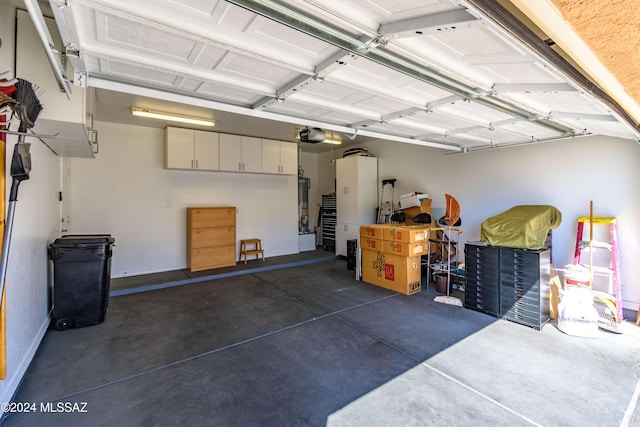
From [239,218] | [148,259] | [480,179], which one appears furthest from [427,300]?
[148,259]

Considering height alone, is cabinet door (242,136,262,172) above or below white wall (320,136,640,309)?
above

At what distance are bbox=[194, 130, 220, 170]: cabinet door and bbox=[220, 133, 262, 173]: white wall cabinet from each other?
0.40 feet

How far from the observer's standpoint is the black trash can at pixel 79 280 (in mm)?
3062

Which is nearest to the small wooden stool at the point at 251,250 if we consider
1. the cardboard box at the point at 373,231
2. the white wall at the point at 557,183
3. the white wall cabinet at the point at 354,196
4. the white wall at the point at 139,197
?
the white wall at the point at 139,197

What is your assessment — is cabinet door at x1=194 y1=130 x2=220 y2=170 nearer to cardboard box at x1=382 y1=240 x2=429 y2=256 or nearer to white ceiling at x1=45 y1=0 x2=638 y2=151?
white ceiling at x1=45 y1=0 x2=638 y2=151

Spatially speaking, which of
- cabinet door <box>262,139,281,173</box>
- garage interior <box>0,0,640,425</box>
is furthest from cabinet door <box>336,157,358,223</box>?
garage interior <box>0,0,640,425</box>

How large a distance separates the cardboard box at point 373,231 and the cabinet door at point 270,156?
9.12ft

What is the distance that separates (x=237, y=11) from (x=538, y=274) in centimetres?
A: 371

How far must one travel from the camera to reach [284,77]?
2.02 meters

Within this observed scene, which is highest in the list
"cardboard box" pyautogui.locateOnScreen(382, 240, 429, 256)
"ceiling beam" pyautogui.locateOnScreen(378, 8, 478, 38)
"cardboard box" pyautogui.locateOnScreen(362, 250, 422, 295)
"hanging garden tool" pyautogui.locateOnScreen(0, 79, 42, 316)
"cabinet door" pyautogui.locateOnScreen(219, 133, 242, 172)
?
"cabinet door" pyautogui.locateOnScreen(219, 133, 242, 172)

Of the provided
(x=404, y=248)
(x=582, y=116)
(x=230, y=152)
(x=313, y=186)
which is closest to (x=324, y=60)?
(x=582, y=116)

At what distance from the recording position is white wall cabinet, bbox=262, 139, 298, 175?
6.40 meters

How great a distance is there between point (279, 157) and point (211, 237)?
237 centimetres

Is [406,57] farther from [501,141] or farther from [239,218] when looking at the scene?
[239,218]
